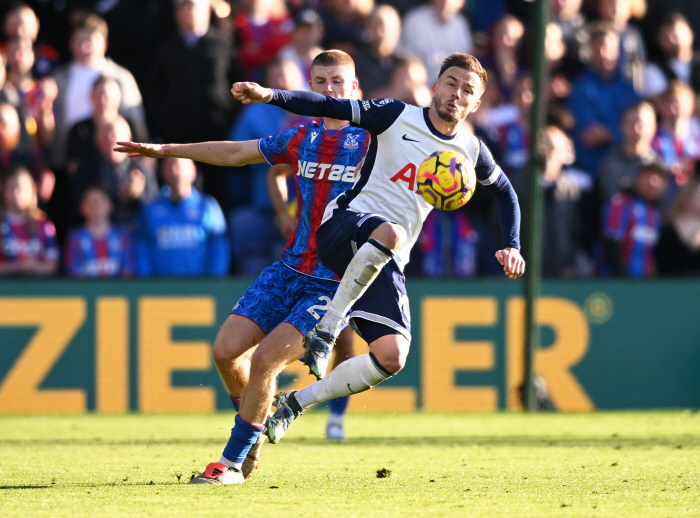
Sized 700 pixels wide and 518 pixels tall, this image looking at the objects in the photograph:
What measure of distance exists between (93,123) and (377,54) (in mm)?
3174

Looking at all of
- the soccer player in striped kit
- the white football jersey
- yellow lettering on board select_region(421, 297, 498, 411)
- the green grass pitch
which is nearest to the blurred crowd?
yellow lettering on board select_region(421, 297, 498, 411)

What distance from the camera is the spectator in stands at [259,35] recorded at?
11.9 metres

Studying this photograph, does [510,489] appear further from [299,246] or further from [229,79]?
[229,79]

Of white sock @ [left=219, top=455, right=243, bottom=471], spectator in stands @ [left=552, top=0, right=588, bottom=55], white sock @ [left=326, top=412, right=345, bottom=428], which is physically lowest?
white sock @ [left=326, top=412, right=345, bottom=428]

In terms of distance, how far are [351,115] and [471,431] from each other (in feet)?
14.5

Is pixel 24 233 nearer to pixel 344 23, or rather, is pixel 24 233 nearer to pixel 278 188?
pixel 344 23

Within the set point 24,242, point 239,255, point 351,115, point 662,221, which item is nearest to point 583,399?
point 662,221

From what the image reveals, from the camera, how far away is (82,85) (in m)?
11.4

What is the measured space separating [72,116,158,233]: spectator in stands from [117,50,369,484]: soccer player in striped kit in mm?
4955

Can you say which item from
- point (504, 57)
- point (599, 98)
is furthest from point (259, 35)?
point (599, 98)

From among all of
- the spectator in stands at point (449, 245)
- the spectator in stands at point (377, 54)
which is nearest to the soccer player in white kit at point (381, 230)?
the spectator in stands at point (449, 245)

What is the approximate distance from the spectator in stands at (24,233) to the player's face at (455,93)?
616 cm

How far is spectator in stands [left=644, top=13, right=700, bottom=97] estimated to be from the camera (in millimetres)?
13109

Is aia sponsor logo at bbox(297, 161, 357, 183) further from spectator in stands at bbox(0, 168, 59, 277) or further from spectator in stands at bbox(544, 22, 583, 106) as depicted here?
spectator in stands at bbox(544, 22, 583, 106)
